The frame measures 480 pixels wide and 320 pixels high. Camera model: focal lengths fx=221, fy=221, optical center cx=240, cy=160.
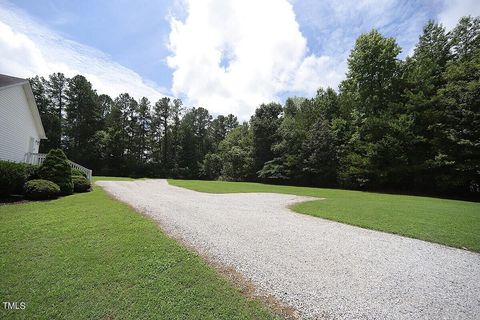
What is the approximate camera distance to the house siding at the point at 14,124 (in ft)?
48.4

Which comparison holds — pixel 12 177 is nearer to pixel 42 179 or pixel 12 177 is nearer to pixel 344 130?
pixel 42 179

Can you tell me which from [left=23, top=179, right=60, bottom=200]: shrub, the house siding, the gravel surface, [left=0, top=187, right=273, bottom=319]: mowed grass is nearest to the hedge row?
[left=23, top=179, right=60, bottom=200]: shrub

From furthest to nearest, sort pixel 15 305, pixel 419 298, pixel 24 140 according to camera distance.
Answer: pixel 24 140
pixel 419 298
pixel 15 305

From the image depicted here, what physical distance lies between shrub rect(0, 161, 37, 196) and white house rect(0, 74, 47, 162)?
5.09m

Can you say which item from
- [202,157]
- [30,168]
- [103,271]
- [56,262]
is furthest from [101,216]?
[202,157]

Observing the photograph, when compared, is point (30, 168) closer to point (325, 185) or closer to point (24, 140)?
point (24, 140)

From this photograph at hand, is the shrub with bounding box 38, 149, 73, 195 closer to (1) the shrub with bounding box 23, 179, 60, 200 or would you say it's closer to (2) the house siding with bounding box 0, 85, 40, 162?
(1) the shrub with bounding box 23, 179, 60, 200

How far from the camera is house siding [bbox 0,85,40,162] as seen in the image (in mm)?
14766

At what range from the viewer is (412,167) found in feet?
78.9

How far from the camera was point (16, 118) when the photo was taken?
643 inches

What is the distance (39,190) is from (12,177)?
1.47m

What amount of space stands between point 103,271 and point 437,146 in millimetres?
29875

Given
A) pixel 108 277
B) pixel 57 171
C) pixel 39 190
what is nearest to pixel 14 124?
pixel 57 171

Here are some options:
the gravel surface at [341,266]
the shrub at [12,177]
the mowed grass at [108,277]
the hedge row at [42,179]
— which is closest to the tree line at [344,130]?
the gravel surface at [341,266]
